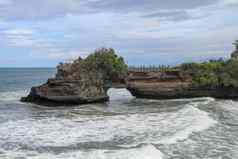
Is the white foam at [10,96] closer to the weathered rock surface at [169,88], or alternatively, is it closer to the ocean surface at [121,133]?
the ocean surface at [121,133]

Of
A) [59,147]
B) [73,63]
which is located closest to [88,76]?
[73,63]

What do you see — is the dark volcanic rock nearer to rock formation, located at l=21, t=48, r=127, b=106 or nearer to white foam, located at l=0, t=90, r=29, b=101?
rock formation, located at l=21, t=48, r=127, b=106

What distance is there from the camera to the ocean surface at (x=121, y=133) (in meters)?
20.1

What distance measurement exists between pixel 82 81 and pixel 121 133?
71.1ft

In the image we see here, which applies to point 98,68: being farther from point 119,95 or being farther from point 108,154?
point 108,154

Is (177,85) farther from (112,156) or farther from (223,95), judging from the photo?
(112,156)

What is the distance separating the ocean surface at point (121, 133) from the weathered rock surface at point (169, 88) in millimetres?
12153

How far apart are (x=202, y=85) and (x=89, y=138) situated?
2992cm

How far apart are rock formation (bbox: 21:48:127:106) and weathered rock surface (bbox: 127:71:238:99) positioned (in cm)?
240

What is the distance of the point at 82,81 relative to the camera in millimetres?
46781

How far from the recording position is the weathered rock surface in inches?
2028

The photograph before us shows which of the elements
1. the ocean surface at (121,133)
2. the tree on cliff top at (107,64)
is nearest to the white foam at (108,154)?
the ocean surface at (121,133)

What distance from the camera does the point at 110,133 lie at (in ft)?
84.8

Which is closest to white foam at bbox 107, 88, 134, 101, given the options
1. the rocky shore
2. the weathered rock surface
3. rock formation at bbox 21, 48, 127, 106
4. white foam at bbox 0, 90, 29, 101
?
the rocky shore
